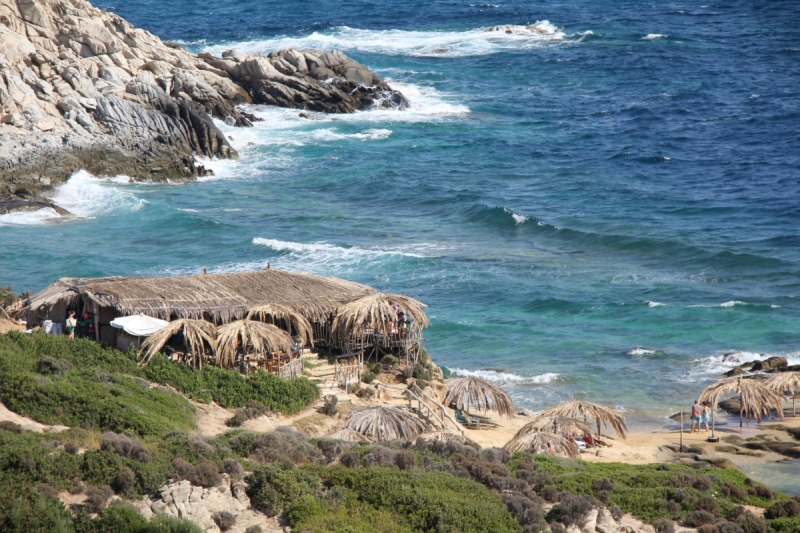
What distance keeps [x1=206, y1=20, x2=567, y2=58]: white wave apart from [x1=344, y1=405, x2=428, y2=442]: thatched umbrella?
215 feet

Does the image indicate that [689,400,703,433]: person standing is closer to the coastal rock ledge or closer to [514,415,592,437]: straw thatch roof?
[514,415,592,437]: straw thatch roof

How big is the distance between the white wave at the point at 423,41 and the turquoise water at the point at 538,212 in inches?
40.6

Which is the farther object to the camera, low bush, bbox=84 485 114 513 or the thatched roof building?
the thatched roof building

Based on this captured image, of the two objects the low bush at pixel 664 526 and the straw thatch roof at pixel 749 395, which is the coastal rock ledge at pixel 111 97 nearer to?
the straw thatch roof at pixel 749 395

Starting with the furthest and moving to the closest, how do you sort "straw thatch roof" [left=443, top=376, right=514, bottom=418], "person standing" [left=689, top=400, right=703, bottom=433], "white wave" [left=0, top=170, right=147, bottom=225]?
"white wave" [left=0, top=170, right=147, bottom=225] < "person standing" [left=689, top=400, right=703, bottom=433] < "straw thatch roof" [left=443, top=376, right=514, bottom=418]

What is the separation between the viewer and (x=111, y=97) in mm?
56344

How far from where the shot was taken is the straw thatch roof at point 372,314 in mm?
28086

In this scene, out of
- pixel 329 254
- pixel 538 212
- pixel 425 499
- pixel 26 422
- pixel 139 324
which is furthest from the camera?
pixel 538 212

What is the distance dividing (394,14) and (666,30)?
102ft

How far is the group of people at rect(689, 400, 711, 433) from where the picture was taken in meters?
29.7

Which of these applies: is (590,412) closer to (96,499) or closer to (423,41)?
(96,499)

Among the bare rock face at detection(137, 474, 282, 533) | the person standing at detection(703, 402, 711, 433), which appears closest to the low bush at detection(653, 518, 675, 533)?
the bare rock face at detection(137, 474, 282, 533)

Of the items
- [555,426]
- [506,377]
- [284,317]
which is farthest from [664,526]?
[506,377]

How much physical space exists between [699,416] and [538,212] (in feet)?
79.7
